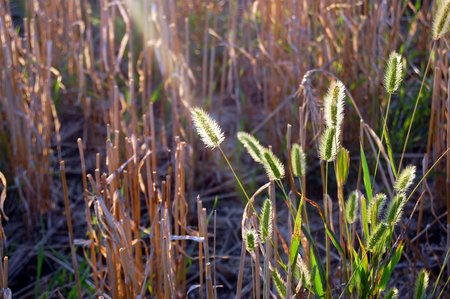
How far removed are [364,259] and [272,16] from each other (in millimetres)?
1365

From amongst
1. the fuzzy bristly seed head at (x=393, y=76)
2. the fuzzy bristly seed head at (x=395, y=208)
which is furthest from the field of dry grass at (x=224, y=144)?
the fuzzy bristly seed head at (x=395, y=208)

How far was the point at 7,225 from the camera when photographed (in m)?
2.08

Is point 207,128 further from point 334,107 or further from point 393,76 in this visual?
point 393,76

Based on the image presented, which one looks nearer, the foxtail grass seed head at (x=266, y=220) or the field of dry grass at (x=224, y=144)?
the foxtail grass seed head at (x=266, y=220)

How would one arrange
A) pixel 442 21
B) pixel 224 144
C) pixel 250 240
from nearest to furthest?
pixel 250 240 → pixel 442 21 → pixel 224 144

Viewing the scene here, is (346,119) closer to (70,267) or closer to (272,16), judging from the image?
(272,16)

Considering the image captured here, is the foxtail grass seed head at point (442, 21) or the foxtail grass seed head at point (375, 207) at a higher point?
the foxtail grass seed head at point (442, 21)

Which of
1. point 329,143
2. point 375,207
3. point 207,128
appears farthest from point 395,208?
point 207,128

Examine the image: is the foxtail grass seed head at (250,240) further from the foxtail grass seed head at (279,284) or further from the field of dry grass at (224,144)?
the field of dry grass at (224,144)

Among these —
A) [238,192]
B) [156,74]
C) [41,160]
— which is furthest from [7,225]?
[156,74]

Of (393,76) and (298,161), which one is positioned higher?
(393,76)

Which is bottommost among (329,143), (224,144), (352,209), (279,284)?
(224,144)

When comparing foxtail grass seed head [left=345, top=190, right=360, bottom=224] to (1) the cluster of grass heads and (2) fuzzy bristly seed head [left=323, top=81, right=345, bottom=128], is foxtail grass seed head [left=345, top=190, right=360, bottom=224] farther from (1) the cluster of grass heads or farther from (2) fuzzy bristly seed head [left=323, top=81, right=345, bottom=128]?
(2) fuzzy bristly seed head [left=323, top=81, right=345, bottom=128]

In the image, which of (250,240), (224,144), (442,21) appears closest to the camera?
(250,240)
